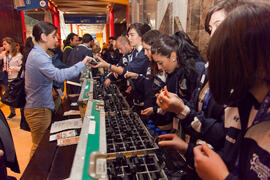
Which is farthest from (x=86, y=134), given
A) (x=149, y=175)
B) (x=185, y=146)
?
(x=185, y=146)

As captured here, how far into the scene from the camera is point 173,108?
126 cm

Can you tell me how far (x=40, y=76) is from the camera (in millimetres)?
2350

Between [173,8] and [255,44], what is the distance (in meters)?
3.18

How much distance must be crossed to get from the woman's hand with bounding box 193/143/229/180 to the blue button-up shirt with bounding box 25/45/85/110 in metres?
1.94

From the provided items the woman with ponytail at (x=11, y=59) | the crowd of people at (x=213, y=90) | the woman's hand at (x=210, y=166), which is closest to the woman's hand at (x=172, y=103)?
the crowd of people at (x=213, y=90)

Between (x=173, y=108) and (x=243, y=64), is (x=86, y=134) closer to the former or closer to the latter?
(x=173, y=108)

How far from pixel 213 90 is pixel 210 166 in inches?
10.9

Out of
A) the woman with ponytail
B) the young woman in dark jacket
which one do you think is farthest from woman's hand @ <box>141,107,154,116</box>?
the woman with ponytail

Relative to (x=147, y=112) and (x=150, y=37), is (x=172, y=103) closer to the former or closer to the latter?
(x=147, y=112)

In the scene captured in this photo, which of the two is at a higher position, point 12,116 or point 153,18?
point 153,18

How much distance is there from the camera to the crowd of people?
2.13ft

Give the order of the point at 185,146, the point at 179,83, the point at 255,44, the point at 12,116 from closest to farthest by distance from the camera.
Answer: the point at 255,44 → the point at 185,146 → the point at 179,83 → the point at 12,116

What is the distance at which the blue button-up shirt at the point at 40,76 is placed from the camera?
2295 millimetres

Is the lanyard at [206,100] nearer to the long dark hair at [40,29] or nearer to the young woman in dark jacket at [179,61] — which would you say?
the young woman in dark jacket at [179,61]
